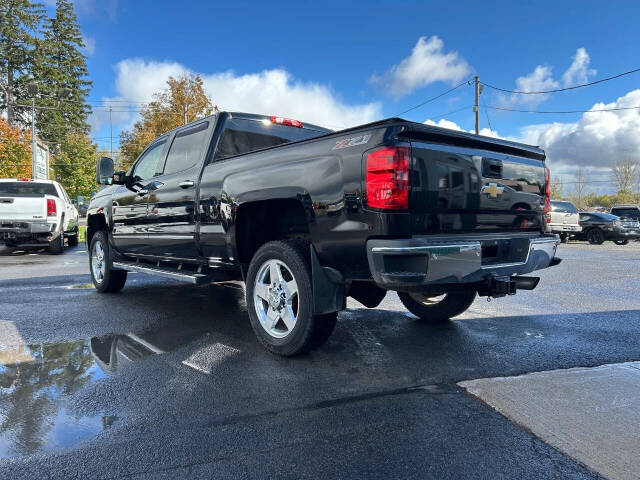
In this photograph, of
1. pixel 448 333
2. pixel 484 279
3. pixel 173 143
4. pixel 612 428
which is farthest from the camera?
pixel 173 143

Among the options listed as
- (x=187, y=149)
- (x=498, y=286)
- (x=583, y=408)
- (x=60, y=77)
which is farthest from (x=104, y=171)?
(x=60, y=77)

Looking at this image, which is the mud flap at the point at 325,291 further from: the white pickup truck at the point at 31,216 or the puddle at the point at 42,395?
the white pickup truck at the point at 31,216

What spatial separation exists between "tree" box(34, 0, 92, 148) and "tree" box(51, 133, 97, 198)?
5.33m

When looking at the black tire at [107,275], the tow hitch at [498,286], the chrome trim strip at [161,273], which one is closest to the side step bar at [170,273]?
the chrome trim strip at [161,273]

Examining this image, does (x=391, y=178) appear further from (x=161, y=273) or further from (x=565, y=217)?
(x=565, y=217)

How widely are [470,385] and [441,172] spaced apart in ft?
4.47

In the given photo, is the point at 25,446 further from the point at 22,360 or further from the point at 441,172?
the point at 441,172

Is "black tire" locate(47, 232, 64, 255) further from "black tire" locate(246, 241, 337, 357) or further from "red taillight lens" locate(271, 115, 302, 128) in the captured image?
"black tire" locate(246, 241, 337, 357)

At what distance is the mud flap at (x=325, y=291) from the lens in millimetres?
3213

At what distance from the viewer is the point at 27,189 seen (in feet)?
41.0

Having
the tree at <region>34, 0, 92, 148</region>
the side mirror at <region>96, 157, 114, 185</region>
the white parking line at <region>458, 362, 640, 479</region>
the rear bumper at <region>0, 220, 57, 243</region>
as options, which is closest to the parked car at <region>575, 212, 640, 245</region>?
the white parking line at <region>458, 362, 640, 479</region>

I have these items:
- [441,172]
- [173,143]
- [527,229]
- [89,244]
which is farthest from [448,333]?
[89,244]

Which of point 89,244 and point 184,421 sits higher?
point 89,244

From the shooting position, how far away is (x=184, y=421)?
2.48 m
